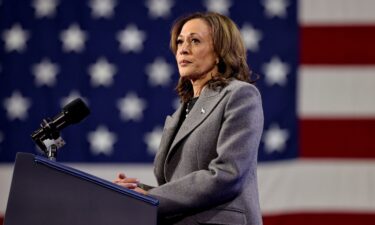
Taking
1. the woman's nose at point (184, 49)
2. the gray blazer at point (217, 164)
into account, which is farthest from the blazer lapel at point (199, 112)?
the woman's nose at point (184, 49)

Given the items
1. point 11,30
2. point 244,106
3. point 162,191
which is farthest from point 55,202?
point 11,30

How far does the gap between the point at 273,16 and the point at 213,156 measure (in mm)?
1720

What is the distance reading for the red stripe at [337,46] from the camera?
3.43 meters

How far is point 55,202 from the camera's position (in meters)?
1.53

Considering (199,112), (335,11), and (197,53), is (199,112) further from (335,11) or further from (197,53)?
(335,11)

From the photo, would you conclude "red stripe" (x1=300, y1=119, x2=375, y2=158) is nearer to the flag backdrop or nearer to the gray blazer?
the flag backdrop

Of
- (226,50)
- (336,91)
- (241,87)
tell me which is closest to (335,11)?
(336,91)

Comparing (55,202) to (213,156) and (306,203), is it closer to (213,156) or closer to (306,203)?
(213,156)

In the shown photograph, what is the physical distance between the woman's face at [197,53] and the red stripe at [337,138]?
1.39m

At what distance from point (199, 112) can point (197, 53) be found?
0.21 m

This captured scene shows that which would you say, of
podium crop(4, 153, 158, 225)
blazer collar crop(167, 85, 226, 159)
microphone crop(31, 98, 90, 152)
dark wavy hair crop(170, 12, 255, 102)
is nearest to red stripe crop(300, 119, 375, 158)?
dark wavy hair crop(170, 12, 255, 102)

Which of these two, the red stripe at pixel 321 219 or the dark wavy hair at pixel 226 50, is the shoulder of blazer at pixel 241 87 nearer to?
the dark wavy hair at pixel 226 50

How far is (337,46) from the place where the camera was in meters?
3.44

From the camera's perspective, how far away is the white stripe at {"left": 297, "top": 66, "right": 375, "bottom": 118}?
3395mm
